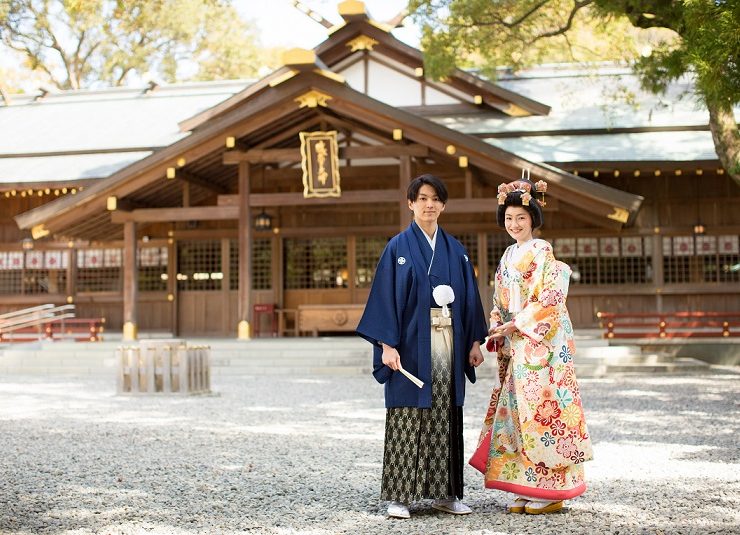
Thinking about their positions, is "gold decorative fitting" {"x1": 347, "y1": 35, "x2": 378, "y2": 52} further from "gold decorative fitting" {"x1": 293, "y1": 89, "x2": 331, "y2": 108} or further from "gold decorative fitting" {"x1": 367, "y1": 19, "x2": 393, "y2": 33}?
"gold decorative fitting" {"x1": 293, "y1": 89, "x2": 331, "y2": 108}

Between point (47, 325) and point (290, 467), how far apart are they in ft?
43.8

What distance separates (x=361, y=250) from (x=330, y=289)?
3.27ft

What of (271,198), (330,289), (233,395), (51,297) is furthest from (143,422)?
(51,297)

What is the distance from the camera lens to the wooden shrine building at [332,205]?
14484mm

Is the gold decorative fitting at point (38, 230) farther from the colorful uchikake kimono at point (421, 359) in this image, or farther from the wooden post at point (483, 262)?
the colorful uchikake kimono at point (421, 359)

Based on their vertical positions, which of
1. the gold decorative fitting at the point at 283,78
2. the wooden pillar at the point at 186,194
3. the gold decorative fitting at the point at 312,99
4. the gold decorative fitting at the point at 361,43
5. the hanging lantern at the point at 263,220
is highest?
the gold decorative fitting at the point at 361,43

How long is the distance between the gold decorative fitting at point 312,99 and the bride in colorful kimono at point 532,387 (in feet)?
33.9

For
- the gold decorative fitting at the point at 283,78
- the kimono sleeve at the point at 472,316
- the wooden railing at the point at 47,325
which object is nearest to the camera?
the kimono sleeve at the point at 472,316

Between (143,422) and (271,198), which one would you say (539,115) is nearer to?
(271,198)

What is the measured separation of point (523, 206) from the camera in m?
4.57

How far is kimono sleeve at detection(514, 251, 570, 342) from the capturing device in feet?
14.4

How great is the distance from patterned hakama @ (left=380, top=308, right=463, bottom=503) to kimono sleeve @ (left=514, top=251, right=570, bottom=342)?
42 cm

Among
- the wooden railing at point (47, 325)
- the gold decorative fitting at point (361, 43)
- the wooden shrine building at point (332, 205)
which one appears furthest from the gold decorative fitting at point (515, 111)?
the wooden railing at point (47, 325)

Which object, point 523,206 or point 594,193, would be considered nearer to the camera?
point 523,206
